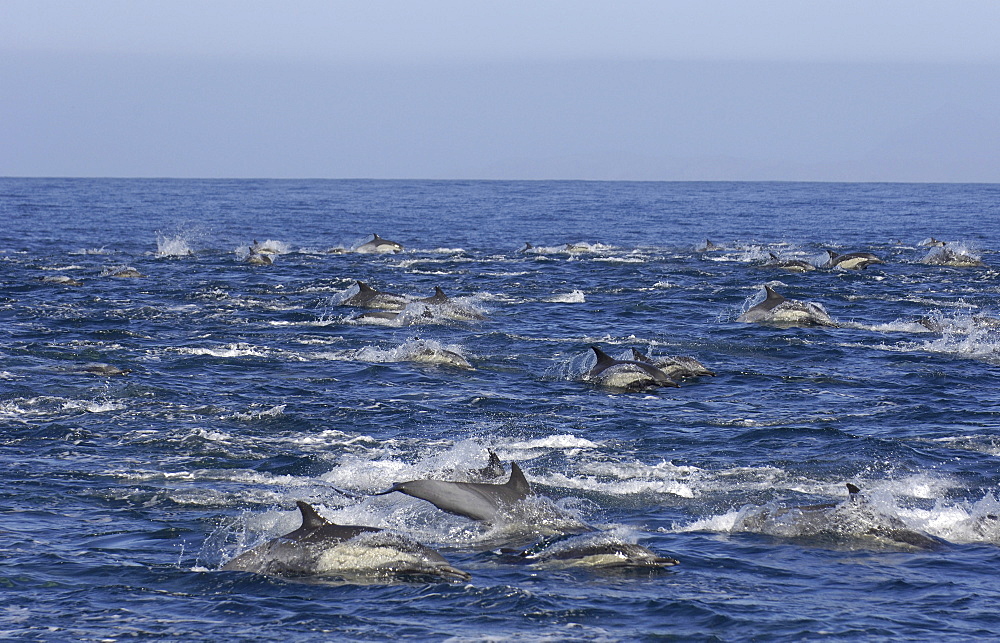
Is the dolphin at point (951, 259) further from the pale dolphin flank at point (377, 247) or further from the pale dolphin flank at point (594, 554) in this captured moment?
the pale dolphin flank at point (594, 554)

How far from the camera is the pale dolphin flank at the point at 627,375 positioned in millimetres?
21969

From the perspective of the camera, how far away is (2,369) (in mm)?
22797

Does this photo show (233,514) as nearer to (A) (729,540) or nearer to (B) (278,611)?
(B) (278,611)

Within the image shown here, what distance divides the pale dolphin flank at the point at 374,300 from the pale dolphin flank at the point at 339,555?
Result: 19769mm

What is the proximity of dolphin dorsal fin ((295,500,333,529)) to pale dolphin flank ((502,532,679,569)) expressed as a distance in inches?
76.7

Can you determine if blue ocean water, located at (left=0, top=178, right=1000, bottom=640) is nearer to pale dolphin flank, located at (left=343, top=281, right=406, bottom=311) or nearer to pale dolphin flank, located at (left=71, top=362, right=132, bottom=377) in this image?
pale dolphin flank, located at (left=71, top=362, right=132, bottom=377)

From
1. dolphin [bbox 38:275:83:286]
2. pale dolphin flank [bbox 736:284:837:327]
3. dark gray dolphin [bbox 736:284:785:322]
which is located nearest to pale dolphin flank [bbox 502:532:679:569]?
pale dolphin flank [bbox 736:284:837:327]

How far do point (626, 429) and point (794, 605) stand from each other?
307 inches

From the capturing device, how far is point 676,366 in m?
23.1

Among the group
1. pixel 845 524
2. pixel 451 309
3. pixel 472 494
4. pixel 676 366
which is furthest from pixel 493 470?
pixel 451 309

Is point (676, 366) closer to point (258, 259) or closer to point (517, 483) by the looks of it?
point (517, 483)

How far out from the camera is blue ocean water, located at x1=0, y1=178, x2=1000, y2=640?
11086 mm

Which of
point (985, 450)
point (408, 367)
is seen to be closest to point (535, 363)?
point (408, 367)

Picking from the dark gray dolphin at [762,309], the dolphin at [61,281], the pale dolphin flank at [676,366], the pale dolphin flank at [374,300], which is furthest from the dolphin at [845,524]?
the dolphin at [61,281]
